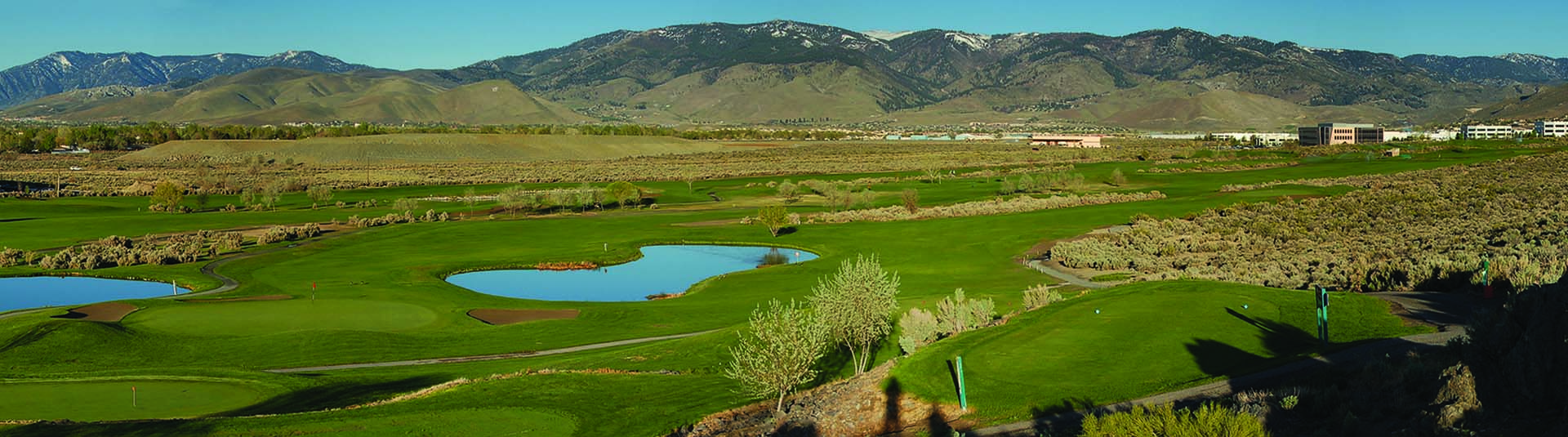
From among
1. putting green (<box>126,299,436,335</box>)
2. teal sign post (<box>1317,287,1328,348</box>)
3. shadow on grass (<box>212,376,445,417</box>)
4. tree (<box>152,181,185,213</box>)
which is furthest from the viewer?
tree (<box>152,181,185,213</box>)

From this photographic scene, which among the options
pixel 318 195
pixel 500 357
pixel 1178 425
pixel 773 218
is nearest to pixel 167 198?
pixel 318 195

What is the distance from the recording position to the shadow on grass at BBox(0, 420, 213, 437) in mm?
23219

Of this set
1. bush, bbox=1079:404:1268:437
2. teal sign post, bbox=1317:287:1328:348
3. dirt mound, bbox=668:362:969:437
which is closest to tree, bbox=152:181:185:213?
dirt mound, bbox=668:362:969:437

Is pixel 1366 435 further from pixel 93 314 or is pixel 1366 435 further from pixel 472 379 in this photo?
pixel 93 314

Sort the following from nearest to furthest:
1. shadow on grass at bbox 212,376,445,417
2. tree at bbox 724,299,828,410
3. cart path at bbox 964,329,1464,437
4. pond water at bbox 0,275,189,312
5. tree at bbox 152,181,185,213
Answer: cart path at bbox 964,329,1464,437 < tree at bbox 724,299,828,410 < shadow on grass at bbox 212,376,445,417 < pond water at bbox 0,275,189,312 < tree at bbox 152,181,185,213

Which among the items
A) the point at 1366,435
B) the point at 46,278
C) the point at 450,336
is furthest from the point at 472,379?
the point at 46,278

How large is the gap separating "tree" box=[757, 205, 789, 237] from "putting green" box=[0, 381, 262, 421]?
165 feet

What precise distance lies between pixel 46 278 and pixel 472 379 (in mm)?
47261

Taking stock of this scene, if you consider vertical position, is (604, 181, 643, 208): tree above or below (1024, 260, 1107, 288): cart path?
above

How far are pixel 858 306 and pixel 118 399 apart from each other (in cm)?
2040

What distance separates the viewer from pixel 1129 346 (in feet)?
80.8

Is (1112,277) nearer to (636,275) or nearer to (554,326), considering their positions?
(554,326)

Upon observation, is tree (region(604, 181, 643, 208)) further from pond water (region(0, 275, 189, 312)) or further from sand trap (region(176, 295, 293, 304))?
sand trap (region(176, 295, 293, 304))

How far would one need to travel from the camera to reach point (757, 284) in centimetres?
5759
